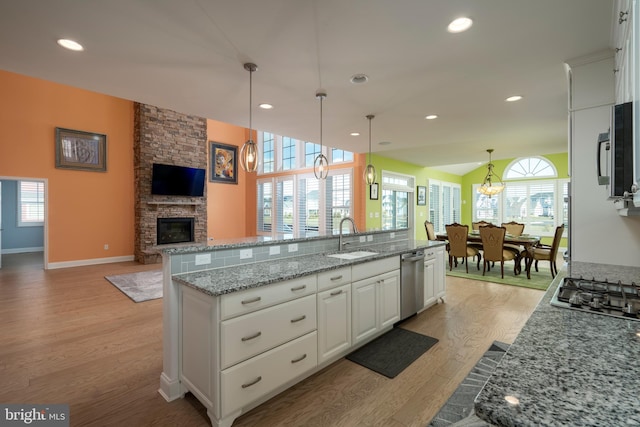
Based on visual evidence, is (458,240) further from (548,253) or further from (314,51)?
(314,51)

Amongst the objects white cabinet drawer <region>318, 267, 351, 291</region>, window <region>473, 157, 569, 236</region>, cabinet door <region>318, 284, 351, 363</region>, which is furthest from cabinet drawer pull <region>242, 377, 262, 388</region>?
window <region>473, 157, 569, 236</region>

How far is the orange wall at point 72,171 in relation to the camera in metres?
5.86

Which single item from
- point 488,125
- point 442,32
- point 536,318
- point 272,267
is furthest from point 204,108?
point 488,125

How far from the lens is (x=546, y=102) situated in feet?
12.2

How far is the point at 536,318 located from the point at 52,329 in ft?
14.8

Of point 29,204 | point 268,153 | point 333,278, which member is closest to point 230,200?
point 268,153

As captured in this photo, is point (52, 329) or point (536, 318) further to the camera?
point (52, 329)

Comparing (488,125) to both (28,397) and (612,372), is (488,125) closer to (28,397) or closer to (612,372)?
(612,372)

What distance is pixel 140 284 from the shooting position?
506cm

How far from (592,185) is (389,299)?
2027 mm

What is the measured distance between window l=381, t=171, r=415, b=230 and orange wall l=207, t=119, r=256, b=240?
14.9ft

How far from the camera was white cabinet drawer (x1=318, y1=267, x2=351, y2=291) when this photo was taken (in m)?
2.33

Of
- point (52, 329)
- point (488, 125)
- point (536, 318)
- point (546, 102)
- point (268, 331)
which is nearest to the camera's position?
point (536, 318)

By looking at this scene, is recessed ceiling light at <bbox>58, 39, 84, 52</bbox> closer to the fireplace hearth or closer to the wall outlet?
the wall outlet
